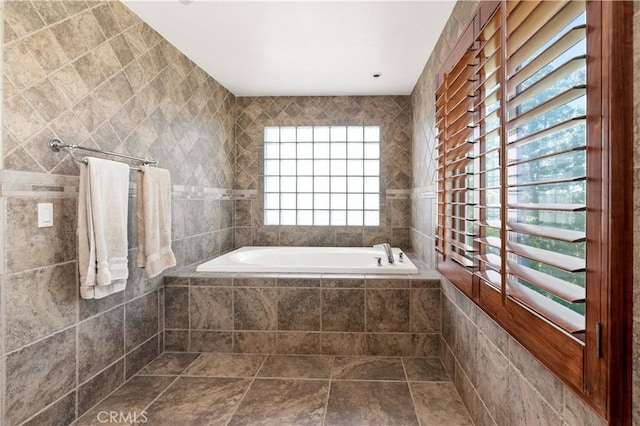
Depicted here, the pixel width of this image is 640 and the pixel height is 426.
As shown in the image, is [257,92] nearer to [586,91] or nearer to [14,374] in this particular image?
[14,374]

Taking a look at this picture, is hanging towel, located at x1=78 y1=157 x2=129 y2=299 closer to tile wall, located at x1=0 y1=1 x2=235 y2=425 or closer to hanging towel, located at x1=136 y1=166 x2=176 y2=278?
tile wall, located at x1=0 y1=1 x2=235 y2=425

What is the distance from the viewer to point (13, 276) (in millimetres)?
1417

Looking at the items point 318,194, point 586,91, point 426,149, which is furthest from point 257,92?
point 586,91

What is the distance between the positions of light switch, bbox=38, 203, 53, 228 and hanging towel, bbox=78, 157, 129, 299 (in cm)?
11

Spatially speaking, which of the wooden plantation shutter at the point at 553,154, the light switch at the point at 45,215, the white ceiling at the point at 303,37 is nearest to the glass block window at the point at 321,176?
the white ceiling at the point at 303,37

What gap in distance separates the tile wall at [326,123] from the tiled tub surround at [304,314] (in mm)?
1397

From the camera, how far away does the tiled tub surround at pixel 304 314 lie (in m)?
2.38

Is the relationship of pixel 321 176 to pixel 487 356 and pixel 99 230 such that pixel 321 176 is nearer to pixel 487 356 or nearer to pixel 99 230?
pixel 99 230

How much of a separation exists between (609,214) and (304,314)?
6.45 feet

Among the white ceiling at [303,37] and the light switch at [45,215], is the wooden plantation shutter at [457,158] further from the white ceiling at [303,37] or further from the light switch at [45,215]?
the light switch at [45,215]

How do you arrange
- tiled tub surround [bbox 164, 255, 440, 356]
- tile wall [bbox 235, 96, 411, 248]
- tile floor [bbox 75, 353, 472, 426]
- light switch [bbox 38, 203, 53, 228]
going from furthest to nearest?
tile wall [bbox 235, 96, 411, 248] < tiled tub surround [bbox 164, 255, 440, 356] < tile floor [bbox 75, 353, 472, 426] < light switch [bbox 38, 203, 53, 228]

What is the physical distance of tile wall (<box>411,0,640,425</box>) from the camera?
35.5 inches

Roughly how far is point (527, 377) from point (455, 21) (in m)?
1.95

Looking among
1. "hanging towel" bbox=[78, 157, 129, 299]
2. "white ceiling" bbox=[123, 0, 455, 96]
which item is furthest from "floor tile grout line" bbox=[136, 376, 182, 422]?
"white ceiling" bbox=[123, 0, 455, 96]
